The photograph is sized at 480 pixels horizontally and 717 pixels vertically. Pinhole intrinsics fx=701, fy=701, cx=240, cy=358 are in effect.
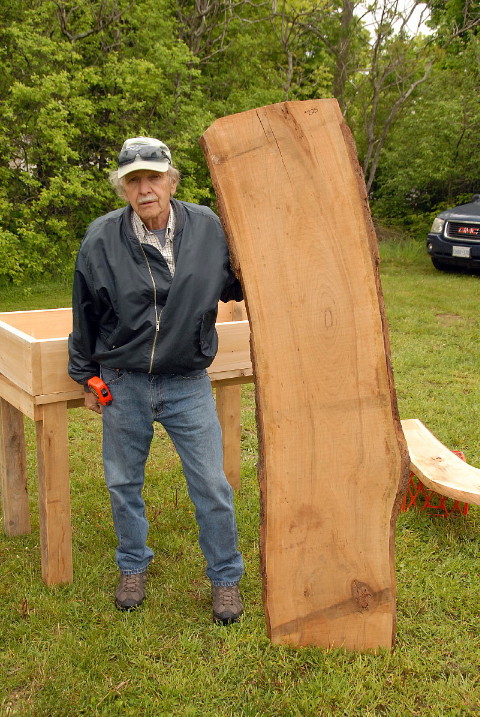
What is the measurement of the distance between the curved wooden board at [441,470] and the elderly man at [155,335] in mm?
1186

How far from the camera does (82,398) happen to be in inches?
130

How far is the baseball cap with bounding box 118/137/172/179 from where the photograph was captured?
2732mm

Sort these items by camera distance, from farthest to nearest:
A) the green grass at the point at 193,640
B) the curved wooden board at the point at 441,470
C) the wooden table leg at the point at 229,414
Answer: the wooden table leg at the point at 229,414
the curved wooden board at the point at 441,470
the green grass at the point at 193,640

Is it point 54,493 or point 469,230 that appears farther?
point 469,230

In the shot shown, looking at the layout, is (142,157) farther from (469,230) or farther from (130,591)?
(469,230)

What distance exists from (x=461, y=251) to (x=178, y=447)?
10.1m

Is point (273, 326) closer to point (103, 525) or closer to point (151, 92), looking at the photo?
point (103, 525)

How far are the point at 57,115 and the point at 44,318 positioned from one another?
616cm

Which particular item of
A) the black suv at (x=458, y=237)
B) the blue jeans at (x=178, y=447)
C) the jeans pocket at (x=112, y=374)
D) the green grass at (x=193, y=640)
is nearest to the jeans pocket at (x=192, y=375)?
the blue jeans at (x=178, y=447)

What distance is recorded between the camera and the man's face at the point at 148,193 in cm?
278

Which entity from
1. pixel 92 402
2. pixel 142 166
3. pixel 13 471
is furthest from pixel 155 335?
pixel 13 471

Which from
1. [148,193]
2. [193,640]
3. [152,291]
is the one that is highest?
[148,193]

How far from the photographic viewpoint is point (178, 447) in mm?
3068

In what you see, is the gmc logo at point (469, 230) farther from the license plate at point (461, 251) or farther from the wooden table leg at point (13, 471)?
the wooden table leg at point (13, 471)
